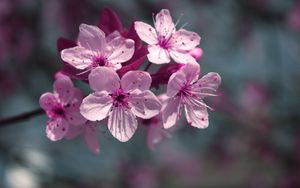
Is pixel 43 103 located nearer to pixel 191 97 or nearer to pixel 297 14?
pixel 191 97

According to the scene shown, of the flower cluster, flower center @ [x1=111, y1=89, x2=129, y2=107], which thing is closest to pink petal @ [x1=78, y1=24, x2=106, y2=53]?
the flower cluster

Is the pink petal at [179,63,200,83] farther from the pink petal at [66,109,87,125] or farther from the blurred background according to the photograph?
the blurred background

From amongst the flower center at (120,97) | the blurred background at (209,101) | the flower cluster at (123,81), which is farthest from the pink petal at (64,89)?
the blurred background at (209,101)

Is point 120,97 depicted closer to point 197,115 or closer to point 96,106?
point 96,106

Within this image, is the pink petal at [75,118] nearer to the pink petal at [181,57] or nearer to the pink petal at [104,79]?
the pink petal at [104,79]

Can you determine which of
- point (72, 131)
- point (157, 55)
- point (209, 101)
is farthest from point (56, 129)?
point (209, 101)

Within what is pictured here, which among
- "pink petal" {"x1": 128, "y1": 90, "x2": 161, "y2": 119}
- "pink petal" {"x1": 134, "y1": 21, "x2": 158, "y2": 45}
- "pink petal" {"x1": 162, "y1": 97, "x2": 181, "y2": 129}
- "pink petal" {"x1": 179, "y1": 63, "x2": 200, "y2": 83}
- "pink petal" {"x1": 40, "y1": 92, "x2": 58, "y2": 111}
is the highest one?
"pink petal" {"x1": 134, "y1": 21, "x2": 158, "y2": 45}
